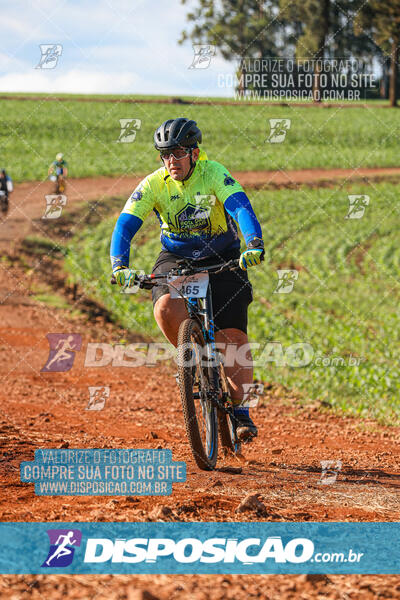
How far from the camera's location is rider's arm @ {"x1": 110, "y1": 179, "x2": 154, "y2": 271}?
202 inches

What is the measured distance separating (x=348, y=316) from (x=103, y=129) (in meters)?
32.0

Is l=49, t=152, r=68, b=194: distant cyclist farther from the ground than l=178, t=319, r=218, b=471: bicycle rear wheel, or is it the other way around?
l=49, t=152, r=68, b=194: distant cyclist

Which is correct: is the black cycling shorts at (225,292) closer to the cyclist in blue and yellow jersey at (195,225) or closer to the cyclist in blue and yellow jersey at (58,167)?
the cyclist in blue and yellow jersey at (195,225)

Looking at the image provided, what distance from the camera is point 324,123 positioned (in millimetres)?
43281

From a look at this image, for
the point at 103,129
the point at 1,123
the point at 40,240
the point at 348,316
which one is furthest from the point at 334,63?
the point at 348,316

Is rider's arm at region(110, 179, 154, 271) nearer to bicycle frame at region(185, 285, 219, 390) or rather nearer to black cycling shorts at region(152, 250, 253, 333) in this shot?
black cycling shorts at region(152, 250, 253, 333)

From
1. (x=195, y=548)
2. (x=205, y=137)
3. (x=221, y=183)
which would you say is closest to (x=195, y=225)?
(x=221, y=183)

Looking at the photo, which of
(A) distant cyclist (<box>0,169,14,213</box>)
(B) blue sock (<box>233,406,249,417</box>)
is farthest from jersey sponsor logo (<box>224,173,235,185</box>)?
(A) distant cyclist (<box>0,169,14,213</box>)

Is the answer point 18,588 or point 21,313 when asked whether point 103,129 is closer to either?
point 21,313

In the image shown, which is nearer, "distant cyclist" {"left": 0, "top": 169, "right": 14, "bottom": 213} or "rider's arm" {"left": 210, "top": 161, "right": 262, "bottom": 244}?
"rider's arm" {"left": 210, "top": 161, "right": 262, "bottom": 244}

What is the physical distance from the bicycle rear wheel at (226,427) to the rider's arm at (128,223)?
1.21 metres

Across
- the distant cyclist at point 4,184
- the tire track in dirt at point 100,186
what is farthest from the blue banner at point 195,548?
the tire track in dirt at point 100,186

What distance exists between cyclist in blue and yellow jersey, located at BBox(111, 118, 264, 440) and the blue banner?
173 cm

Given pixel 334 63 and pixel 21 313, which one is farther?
pixel 334 63
